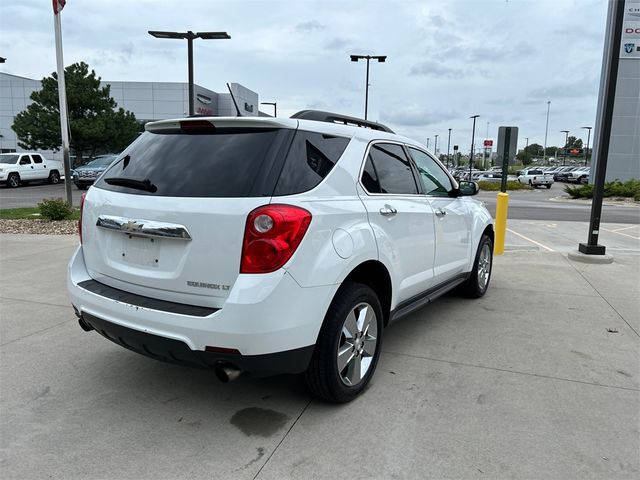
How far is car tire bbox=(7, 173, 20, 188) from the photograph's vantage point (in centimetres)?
2383

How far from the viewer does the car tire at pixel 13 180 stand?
23.8 metres

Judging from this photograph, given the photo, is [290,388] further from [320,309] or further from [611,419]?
[611,419]

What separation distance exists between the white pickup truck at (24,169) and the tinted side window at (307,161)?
2553 cm

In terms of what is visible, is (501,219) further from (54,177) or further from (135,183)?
(54,177)

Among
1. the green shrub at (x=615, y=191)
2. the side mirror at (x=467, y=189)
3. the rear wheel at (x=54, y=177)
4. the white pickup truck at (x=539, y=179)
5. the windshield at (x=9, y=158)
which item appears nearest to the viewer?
the side mirror at (x=467, y=189)

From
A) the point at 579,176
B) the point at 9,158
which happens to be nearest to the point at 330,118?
the point at 9,158

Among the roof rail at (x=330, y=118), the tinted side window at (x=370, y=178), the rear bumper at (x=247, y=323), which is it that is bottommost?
the rear bumper at (x=247, y=323)

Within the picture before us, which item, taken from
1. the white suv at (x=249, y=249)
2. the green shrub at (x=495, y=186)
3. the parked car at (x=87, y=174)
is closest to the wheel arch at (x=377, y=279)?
the white suv at (x=249, y=249)

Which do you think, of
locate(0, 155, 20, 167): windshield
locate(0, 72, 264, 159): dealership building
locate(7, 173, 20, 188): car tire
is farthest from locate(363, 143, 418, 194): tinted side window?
locate(0, 72, 264, 159): dealership building

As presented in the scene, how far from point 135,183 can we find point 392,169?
1.87 m

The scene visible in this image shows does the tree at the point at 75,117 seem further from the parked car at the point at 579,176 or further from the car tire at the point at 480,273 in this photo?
the parked car at the point at 579,176

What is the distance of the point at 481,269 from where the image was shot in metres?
5.66

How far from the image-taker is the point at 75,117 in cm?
3092

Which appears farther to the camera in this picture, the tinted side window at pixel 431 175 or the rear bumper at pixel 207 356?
the tinted side window at pixel 431 175
